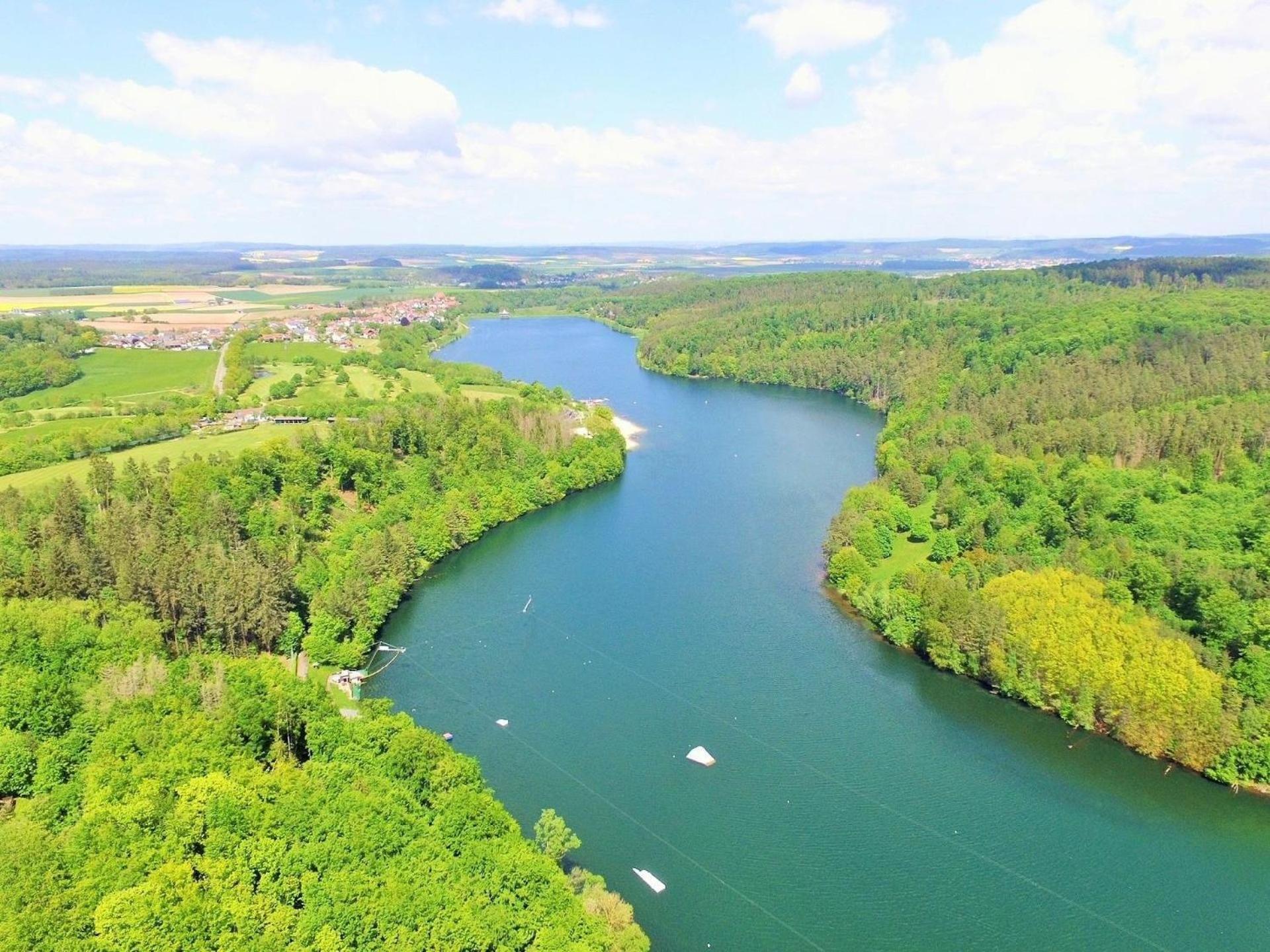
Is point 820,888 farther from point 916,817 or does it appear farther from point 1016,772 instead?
point 1016,772

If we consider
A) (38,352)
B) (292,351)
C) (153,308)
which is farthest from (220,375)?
(153,308)

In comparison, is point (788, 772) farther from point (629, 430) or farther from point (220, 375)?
point (220, 375)

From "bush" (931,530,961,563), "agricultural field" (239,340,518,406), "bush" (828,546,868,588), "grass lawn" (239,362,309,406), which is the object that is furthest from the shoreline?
"bush" (931,530,961,563)

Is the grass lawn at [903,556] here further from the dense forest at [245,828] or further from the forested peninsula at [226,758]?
the dense forest at [245,828]

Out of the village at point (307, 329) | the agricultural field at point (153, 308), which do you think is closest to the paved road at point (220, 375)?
the village at point (307, 329)

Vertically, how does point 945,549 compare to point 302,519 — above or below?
below

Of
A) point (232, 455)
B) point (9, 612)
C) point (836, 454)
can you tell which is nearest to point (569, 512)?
point (232, 455)
